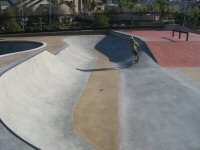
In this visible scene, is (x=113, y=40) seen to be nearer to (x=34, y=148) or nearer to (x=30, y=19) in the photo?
(x=30, y=19)

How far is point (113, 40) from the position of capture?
33.0 metres

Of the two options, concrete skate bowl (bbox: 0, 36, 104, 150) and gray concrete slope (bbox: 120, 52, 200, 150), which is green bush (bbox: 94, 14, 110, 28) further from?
gray concrete slope (bbox: 120, 52, 200, 150)

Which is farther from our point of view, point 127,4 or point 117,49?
point 127,4

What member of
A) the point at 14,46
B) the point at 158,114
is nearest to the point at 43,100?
the point at 158,114

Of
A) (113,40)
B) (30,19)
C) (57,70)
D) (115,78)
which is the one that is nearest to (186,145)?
(115,78)

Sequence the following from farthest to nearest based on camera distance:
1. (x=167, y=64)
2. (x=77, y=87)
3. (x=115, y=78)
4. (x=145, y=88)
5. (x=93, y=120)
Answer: (x=167, y=64) → (x=115, y=78) → (x=77, y=87) → (x=145, y=88) → (x=93, y=120)

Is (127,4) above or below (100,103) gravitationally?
above

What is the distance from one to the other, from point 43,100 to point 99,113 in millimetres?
2432

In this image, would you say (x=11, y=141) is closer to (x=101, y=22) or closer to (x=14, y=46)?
(x=14, y=46)

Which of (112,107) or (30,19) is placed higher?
(30,19)

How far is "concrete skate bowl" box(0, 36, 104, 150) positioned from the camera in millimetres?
10797

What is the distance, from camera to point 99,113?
14289 millimetres

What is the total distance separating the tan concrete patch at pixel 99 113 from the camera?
1162 cm

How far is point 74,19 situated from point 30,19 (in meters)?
7.41
